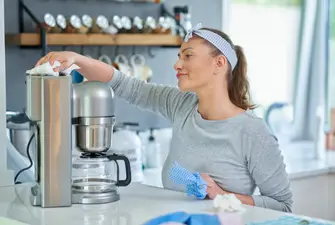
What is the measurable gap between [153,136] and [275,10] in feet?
4.72

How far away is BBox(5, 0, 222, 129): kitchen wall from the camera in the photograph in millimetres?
3891

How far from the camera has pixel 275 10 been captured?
5.29 meters

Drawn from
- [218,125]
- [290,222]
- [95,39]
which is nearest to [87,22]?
[95,39]

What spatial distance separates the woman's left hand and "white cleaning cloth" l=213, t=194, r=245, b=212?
0.22 m

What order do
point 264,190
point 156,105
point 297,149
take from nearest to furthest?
point 264,190
point 156,105
point 297,149

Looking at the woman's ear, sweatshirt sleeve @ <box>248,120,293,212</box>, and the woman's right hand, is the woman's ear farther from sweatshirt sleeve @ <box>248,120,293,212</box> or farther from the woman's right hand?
the woman's right hand

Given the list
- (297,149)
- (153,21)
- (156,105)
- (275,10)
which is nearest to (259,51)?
(275,10)

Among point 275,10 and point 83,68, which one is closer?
point 83,68

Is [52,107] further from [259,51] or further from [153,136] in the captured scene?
[259,51]

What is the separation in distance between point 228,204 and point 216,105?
57 centimetres

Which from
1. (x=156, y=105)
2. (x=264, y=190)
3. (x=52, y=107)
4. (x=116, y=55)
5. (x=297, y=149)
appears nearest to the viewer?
(x=52, y=107)

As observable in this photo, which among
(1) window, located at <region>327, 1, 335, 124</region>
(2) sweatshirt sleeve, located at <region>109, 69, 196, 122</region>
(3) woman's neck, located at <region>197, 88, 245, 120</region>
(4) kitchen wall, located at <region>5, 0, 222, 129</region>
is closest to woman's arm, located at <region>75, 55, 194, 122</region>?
(2) sweatshirt sleeve, located at <region>109, 69, 196, 122</region>

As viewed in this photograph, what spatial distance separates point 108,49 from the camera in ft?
14.0

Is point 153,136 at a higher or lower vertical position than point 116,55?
lower
